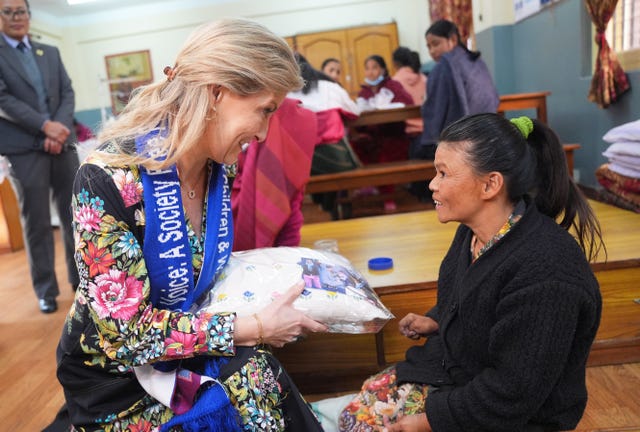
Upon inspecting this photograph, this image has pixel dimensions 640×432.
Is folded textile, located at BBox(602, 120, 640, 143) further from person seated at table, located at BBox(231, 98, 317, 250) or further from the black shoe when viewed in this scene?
the black shoe

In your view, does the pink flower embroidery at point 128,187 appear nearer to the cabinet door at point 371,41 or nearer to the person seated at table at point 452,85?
the person seated at table at point 452,85

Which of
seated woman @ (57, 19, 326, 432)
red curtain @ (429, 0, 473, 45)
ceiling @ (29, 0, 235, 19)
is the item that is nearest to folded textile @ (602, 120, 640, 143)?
seated woman @ (57, 19, 326, 432)

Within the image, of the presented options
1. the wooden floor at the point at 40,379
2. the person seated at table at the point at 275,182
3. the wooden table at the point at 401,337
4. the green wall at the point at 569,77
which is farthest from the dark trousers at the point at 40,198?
the green wall at the point at 569,77

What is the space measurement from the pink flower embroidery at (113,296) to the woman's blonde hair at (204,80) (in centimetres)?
21

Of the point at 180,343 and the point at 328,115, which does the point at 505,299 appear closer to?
the point at 180,343

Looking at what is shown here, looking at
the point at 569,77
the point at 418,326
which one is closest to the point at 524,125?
the point at 418,326

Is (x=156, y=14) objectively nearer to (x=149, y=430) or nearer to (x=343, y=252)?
(x=343, y=252)

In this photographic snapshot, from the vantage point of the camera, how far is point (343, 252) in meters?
2.22

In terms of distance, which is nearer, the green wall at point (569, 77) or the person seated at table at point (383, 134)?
the green wall at point (569, 77)

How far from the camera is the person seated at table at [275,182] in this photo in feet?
6.26

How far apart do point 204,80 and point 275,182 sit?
93 cm

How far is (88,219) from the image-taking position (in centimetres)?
99

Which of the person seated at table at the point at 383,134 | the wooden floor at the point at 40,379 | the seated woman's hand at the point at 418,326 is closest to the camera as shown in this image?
the seated woman's hand at the point at 418,326

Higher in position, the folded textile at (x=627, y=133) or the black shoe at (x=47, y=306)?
the folded textile at (x=627, y=133)
